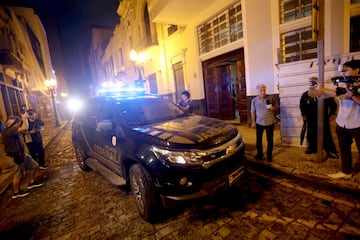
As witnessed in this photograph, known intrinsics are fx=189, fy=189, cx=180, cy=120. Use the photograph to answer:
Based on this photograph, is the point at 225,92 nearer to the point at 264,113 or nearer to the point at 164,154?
the point at 264,113

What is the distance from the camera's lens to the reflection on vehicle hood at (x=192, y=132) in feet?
8.68

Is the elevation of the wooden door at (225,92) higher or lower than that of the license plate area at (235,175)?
higher

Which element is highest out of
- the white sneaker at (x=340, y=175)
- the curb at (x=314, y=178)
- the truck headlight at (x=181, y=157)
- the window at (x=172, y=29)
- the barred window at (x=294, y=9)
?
the window at (x=172, y=29)

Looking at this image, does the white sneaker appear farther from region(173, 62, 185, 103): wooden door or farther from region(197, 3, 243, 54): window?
region(173, 62, 185, 103): wooden door

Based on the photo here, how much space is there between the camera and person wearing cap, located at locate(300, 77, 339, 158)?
4.06 meters

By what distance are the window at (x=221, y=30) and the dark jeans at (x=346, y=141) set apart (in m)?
5.61

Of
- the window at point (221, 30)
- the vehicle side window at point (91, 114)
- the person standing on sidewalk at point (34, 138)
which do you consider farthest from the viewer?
the window at point (221, 30)

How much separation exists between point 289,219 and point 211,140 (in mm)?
1506

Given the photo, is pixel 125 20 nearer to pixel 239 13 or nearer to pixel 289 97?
pixel 239 13

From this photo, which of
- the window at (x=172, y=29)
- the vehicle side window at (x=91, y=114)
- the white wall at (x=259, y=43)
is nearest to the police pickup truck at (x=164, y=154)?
the vehicle side window at (x=91, y=114)

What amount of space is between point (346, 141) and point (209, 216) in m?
2.61

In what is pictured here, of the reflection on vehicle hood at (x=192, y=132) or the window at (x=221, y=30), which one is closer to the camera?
the reflection on vehicle hood at (x=192, y=132)

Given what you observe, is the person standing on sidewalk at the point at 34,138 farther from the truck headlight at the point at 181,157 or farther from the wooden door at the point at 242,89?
the wooden door at the point at 242,89

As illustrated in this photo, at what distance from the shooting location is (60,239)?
2729mm
